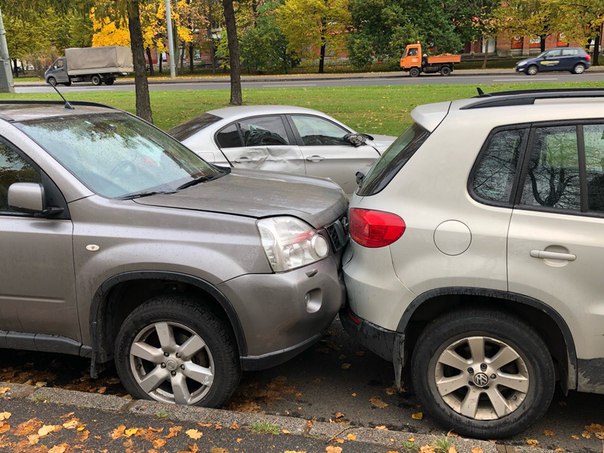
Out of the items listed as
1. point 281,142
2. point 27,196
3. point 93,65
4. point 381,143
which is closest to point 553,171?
point 27,196

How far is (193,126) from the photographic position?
7.13 m

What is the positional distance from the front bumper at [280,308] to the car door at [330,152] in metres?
3.99

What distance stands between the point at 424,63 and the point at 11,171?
37408 mm

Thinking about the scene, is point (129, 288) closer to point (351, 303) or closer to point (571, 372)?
point (351, 303)

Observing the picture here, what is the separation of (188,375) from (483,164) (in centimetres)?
204

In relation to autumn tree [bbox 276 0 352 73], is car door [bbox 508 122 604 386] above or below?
below

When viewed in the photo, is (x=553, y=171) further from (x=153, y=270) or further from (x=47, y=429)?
(x=47, y=429)

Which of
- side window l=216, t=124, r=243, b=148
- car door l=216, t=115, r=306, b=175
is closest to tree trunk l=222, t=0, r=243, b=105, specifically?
car door l=216, t=115, r=306, b=175

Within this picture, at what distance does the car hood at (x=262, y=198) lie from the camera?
10.8 ft

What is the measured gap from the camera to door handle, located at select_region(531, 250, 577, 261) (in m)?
2.78

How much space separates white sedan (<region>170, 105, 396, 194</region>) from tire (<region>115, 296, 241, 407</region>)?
146 inches

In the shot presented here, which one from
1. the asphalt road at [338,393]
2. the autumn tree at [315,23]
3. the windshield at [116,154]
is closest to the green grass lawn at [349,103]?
the windshield at [116,154]

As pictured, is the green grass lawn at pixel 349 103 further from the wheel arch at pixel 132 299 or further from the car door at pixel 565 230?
the wheel arch at pixel 132 299

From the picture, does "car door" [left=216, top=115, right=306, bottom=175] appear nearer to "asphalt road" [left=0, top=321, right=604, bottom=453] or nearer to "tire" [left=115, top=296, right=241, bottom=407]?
"asphalt road" [left=0, top=321, right=604, bottom=453]
